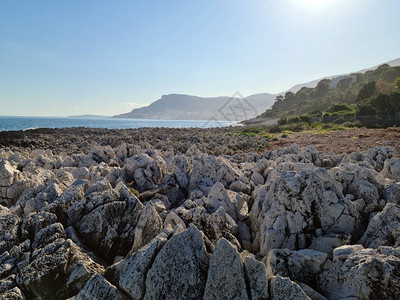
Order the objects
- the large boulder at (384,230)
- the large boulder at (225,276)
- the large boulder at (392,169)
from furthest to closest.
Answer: the large boulder at (392,169) < the large boulder at (384,230) < the large boulder at (225,276)

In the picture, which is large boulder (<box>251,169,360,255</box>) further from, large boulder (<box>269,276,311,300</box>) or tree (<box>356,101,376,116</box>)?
tree (<box>356,101,376,116</box>)

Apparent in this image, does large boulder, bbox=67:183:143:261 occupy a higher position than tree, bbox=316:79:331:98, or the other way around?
tree, bbox=316:79:331:98

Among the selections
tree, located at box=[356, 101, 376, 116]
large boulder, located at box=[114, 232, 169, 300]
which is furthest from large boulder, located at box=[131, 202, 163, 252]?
tree, located at box=[356, 101, 376, 116]

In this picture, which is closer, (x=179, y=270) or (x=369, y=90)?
(x=179, y=270)

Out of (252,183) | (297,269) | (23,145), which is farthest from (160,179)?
(23,145)

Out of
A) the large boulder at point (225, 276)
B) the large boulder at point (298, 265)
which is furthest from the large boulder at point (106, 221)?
the large boulder at point (298, 265)

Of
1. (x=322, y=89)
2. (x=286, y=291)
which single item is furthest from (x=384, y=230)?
(x=322, y=89)

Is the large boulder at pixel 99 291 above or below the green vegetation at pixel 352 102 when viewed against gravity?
below

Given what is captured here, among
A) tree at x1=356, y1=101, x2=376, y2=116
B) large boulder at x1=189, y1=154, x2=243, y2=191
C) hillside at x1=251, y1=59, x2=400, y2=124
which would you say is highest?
hillside at x1=251, y1=59, x2=400, y2=124

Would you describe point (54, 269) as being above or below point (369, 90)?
below

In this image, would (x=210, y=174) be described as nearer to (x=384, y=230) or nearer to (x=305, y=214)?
(x=305, y=214)

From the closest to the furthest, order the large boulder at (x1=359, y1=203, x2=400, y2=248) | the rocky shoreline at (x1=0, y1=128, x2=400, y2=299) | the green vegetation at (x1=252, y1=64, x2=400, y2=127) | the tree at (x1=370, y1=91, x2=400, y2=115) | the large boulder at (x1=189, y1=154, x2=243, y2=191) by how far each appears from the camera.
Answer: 1. the rocky shoreline at (x1=0, y1=128, x2=400, y2=299)
2. the large boulder at (x1=359, y1=203, x2=400, y2=248)
3. the large boulder at (x1=189, y1=154, x2=243, y2=191)
4. the tree at (x1=370, y1=91, x2=400, y2=115)
5. the green vegetation at (x1=252, y1=64, x2=400, y2=127)

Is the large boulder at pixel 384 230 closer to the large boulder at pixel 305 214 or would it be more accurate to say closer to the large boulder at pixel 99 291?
the large boulder at pixel 305 214

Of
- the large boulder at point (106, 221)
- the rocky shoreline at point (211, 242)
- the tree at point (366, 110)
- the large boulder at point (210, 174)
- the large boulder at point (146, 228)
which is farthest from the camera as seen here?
the tree at point (366, 110)
